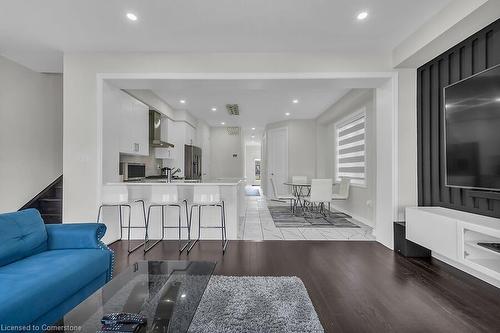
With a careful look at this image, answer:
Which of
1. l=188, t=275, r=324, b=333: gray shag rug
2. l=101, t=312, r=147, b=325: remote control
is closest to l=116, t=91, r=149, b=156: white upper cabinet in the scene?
l=188, t=275, r=324, b=333: gray shag rug

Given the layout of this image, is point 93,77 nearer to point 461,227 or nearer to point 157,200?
point 157,200

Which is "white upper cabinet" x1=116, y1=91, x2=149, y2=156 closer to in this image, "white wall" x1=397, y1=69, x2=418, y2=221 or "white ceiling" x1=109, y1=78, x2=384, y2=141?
"white ceiling" x1=109, y1=78, x2=384, y2=141

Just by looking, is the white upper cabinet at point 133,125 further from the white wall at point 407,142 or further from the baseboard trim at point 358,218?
the baseboard trim at point 358,218

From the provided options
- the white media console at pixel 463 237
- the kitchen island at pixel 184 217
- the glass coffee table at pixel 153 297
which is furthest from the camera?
the kitchen island at pixel 184 217

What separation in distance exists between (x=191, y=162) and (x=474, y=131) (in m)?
6.15

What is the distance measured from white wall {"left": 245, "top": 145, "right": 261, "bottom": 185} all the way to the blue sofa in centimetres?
1543

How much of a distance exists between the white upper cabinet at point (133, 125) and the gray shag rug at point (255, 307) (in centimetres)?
303

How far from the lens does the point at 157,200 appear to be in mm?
3637

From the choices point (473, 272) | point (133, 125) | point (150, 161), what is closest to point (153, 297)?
point (473, 272)

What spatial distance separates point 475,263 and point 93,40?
4823mm

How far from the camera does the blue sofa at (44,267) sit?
1.39m

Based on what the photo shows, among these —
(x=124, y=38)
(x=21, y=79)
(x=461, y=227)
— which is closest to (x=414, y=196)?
(x=461, y=227)

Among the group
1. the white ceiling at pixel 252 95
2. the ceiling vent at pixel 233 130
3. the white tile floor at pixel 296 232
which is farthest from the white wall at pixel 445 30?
the ceiling vent at pixel 233 130

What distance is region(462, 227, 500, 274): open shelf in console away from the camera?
222cm
